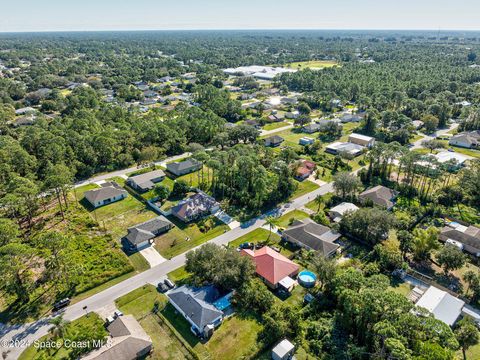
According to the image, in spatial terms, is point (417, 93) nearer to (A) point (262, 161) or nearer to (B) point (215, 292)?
(A) point (262, 161)

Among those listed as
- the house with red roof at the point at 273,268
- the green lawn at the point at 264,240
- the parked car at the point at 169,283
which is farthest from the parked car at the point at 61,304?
the house with red roof at the point at 273,268

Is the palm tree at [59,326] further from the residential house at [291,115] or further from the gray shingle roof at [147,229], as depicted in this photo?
the residential house at [291,115]

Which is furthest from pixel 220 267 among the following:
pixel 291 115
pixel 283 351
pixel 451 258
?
pixel 291 115

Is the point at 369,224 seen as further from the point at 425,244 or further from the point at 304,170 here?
the point at 304,170

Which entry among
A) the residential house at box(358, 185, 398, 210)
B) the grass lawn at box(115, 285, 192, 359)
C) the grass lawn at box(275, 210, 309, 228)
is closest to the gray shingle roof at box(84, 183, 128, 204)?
the grass lawn at box(115, 285, 192, 359)

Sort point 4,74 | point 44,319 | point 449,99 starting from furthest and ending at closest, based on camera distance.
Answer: point 4,74 → point 449,99 → point 44,319

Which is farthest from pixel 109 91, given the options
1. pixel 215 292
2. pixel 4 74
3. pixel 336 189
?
pixel 215 292

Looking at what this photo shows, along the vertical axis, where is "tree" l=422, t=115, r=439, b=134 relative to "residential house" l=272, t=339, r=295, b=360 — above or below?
above

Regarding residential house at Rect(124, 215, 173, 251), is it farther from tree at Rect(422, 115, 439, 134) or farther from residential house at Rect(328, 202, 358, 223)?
tree at Rect(422, 115, 439, 134)
